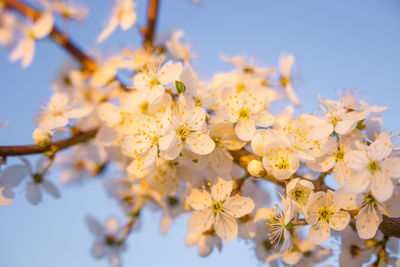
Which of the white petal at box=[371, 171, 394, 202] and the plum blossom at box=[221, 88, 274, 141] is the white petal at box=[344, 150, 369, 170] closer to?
the white petal at box=[371, 171, 394, 202]

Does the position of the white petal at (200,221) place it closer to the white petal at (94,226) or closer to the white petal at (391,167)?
the white petal at (391,167)

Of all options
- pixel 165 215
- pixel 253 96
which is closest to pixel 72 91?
pixel 165 215

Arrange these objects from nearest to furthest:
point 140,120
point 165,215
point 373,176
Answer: point 373,176 → point 140,120 → point 165,215

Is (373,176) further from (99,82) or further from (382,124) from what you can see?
(99,82)

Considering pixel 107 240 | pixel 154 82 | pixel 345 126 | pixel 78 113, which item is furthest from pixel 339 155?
pixel 107 240

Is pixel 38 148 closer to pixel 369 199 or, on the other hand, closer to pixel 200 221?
pixel 200 221

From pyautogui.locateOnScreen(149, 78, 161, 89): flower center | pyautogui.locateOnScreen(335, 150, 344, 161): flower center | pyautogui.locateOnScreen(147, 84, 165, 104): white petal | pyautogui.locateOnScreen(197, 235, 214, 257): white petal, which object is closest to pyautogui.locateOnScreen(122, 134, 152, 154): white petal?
pyautogui.locateOnScreen(147, 84, 165, 104): white petal
